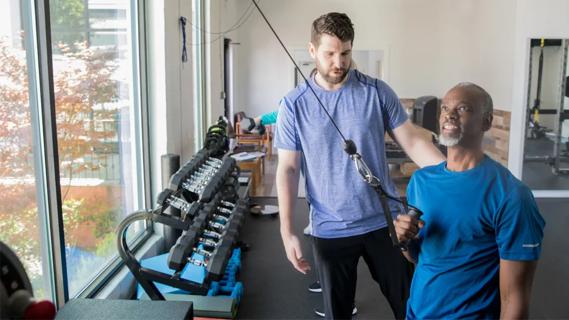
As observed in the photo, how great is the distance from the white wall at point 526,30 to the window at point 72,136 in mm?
4773

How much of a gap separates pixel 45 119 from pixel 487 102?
1.59m

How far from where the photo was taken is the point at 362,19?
920 centimetres

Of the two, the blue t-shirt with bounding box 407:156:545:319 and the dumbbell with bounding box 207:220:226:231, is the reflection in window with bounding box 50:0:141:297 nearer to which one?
the dumbbell with bounding box 207:220:226:231

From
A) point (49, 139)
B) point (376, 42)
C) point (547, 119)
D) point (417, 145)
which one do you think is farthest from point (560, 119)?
point (49, 139)

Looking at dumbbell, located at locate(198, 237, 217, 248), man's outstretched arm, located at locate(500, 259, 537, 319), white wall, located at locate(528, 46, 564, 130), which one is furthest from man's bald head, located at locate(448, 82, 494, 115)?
white wall, located at locate(528, 46, 564, 130)

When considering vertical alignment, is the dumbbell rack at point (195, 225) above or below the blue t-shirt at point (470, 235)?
below

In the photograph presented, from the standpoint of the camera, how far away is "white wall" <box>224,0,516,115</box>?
9.15m

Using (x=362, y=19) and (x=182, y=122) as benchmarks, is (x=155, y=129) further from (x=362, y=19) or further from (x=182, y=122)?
(x=362, y=19)

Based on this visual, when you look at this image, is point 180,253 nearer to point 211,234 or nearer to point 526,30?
point 211,234

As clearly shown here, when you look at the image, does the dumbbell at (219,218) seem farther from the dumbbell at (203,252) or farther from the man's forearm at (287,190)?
the man's forearm at (287,190)

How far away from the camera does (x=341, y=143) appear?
175 centimetres

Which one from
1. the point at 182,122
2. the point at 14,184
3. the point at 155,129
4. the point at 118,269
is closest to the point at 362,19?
the point at 182,122

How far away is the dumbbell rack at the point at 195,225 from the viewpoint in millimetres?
1993

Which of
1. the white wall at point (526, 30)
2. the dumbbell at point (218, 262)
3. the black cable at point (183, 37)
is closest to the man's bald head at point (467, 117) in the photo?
the dumbbell at point (218, 262)
